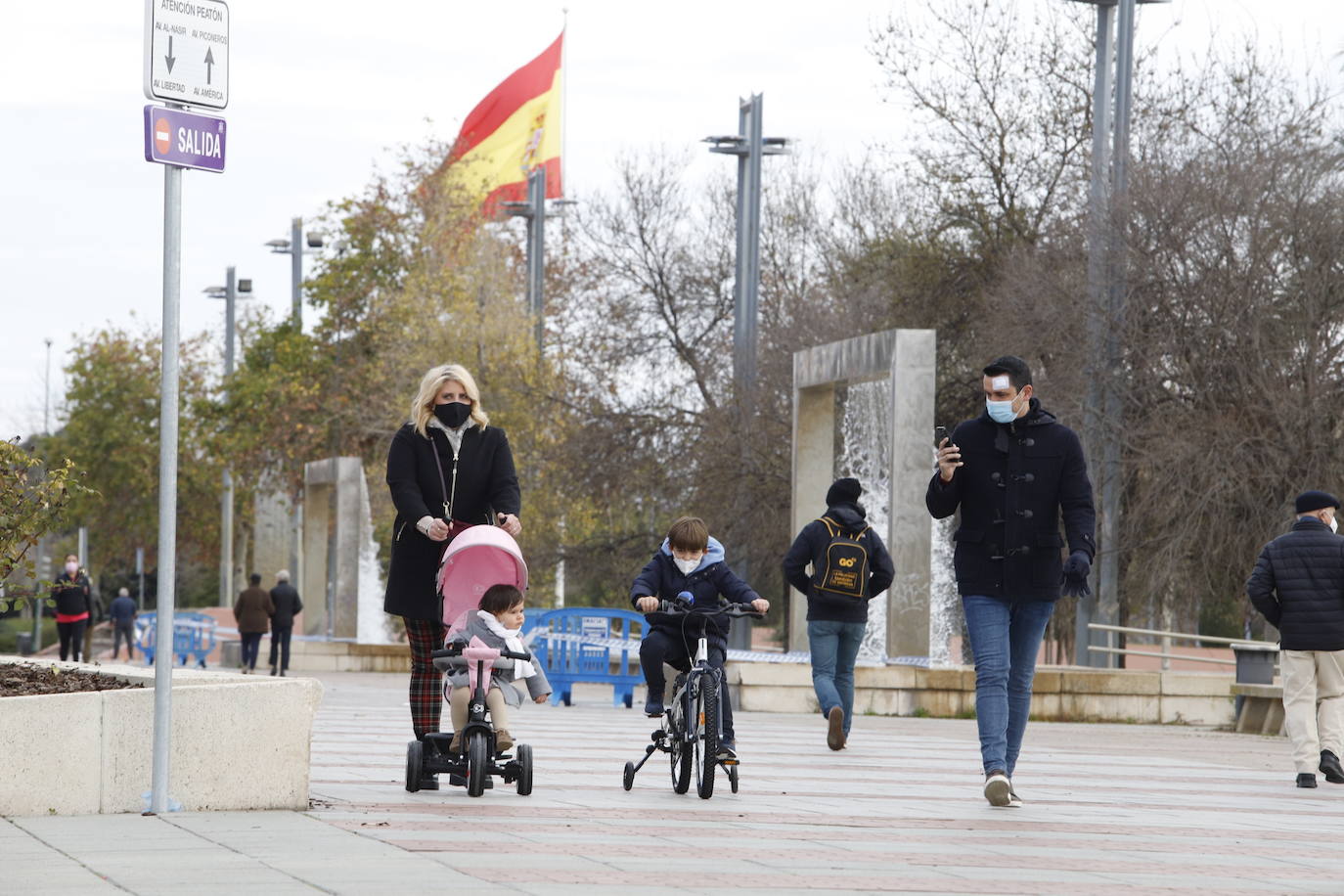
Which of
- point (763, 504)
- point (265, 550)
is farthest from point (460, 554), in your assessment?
point (265, 550)

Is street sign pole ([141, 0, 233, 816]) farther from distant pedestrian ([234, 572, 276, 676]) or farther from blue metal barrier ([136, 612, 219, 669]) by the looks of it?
blue metal barrier ([136, 612, 219, 669])

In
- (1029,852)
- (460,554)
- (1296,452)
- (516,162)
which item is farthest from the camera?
(516,162)

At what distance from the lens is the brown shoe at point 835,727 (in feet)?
44.2

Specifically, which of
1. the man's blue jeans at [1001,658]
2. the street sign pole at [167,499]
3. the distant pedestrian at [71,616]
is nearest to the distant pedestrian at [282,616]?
the distant pedestrian at [71,616]

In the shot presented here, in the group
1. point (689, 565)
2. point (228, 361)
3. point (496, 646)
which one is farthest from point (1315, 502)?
point (228, 361)

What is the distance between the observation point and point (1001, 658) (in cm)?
941

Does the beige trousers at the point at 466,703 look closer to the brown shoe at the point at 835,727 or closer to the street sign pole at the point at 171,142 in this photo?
the street sign pole at the point at 171,142

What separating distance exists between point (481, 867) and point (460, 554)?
8.27ft

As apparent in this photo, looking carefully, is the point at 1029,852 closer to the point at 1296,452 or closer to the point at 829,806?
the point at 829,806

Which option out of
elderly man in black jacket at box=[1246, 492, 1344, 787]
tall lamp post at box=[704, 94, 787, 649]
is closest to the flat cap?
elderly man in black jacket at box=[1246, 492, 1344, 787]

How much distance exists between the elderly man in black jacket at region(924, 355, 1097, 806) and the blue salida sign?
3.42 meters

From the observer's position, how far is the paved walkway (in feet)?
21.8

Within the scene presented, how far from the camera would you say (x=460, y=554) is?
9.12 metres

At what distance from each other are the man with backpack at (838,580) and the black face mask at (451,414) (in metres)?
4.81
